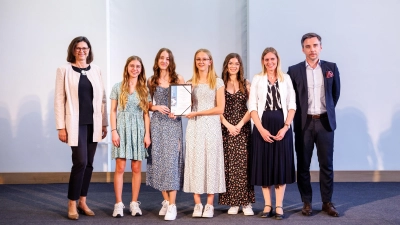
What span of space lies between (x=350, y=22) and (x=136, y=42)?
9.56 feet

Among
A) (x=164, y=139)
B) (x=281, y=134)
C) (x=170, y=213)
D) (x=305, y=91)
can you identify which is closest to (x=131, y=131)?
(x=164, y=139)

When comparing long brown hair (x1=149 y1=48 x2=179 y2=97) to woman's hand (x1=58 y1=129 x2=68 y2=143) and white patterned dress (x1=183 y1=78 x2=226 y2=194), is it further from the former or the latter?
woman's hand (x1=58 y1=129 x2=68 y2=143)

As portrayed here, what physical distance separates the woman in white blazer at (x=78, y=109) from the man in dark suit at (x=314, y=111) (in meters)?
1.90

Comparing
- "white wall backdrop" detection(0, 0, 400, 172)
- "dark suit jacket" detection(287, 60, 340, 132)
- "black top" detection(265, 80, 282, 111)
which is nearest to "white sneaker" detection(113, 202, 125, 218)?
"black top" detection(265, 80, 282, 111)

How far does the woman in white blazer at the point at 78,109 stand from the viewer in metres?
4.35

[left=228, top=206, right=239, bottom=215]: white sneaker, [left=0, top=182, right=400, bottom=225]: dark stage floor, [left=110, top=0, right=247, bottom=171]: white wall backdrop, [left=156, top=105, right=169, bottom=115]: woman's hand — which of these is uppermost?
[left=110, top=0, right=247, bottom=171]: white wall backdrop

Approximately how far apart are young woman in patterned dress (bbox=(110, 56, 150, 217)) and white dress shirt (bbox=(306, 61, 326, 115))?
1.54m

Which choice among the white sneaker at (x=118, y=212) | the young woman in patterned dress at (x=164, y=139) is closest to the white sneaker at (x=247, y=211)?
the young woman in patterned dress at (x=164, y=139)

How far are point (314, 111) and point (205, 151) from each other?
3.63 ft

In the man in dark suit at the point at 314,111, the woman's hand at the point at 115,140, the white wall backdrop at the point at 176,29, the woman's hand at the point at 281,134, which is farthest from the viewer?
the white wall backdrop at the point at 176,29

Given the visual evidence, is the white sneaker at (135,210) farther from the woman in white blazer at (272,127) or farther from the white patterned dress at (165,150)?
the woman in white blazer at (272,127)

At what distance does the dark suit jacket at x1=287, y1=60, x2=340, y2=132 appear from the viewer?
4.52 m

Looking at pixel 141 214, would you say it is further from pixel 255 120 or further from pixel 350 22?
pixel 350 22

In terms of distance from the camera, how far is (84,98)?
4.42 meters
